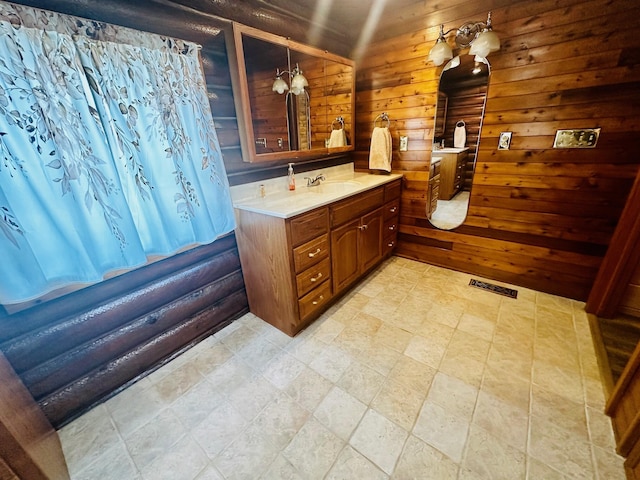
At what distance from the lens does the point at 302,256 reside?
1.64 m

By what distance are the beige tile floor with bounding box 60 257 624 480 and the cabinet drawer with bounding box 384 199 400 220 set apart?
976 mm

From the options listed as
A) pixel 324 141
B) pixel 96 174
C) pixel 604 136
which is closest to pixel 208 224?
pixel 96 174

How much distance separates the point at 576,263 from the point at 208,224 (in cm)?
271

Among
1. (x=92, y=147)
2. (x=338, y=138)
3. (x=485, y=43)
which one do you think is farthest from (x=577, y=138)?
(x=92, y=147)

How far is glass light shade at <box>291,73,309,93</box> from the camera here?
2.01 m

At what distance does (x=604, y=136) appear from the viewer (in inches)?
67.3

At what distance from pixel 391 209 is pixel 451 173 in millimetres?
639

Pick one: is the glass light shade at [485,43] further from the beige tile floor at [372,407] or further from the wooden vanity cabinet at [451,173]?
the beige tile floor at [372,407]

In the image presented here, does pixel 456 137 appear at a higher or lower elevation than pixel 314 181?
higher

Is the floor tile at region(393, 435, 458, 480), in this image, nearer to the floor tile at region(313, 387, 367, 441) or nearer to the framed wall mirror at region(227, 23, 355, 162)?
the floor tile at region(313, 387, 367, 441)

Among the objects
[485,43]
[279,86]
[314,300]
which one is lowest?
[314,300]

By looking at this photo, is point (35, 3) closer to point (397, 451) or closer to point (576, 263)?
point (397, 451)

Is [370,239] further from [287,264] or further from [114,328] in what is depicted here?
[114,328]

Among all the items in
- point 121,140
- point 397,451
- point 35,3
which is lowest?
point 397,451
